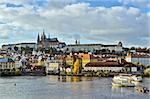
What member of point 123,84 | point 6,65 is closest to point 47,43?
point 6,65

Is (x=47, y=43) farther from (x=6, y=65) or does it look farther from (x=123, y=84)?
(x=123, y=84)

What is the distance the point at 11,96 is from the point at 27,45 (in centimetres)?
2685

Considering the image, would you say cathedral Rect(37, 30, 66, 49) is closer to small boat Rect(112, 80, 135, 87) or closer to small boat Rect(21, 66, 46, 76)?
small boat Rect(21, 66, 46, 76)

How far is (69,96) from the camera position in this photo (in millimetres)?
6453

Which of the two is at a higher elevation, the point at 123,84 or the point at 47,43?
the point at 47,43

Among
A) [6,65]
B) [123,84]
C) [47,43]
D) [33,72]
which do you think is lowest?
[123,84]

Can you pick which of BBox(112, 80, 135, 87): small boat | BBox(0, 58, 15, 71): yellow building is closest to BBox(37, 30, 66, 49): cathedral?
BBox(0, 58, 15, 71): yellow building

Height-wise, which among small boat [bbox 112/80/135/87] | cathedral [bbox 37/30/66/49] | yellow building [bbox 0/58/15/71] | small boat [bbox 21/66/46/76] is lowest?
small boat [bbox 112/80/135/87]

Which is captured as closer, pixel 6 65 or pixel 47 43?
pixel 6 65

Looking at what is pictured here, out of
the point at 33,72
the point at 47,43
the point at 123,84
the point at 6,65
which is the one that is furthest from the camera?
the point at 47,43

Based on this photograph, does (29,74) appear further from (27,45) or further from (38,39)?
(27,45)

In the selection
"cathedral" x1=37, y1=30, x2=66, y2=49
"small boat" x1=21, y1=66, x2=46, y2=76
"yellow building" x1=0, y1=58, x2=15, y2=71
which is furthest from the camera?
"cathedral" x1=37, y1=30, x2=66, y2=49

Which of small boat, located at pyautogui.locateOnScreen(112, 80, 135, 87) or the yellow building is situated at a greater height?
the yellow building

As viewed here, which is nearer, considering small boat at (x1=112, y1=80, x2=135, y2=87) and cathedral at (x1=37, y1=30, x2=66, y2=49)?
small boat at (x1=112, y1=80, x2=135, y2=87)
